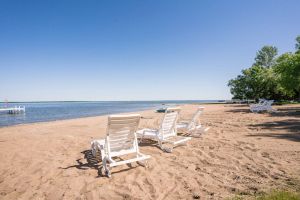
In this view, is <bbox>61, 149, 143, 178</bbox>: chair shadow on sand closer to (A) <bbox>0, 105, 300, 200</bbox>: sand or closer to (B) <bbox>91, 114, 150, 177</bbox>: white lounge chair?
(A) <bbox>0, 105, 300, 200</bbox>: sand

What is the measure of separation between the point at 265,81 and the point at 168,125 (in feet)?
135

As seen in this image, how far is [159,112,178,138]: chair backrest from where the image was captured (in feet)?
21.1

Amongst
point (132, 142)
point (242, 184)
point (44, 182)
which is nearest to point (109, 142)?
point (132, 142)

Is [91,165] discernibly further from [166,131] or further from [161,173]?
[166,131]

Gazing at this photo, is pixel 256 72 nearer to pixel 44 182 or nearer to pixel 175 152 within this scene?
pixel 175 152

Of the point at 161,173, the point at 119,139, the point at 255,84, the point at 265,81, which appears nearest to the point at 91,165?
the point at 119,139

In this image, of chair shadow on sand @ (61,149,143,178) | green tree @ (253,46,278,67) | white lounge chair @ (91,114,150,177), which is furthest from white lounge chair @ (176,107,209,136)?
green tree @ (253,46,278,67)

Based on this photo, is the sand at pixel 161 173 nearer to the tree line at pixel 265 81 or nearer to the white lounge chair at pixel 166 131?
the white lounge chair at pixel 166 131

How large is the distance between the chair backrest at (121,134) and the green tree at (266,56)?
58.1 meters

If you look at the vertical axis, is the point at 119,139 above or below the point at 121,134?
below

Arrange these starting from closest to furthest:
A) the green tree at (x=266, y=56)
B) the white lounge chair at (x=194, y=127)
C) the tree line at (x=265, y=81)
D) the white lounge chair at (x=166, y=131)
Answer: the white lounge chair at (x=166, y=131)
the white lounge chair at (x=194, y=127)
the tree line at (x=265, y=81)
the green tree at (x=266, y=56)

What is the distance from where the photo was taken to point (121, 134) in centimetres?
471

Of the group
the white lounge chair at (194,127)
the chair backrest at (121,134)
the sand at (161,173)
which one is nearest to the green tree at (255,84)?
the white lounge chair at (194,127)

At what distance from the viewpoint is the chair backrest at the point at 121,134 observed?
14.6 feet
